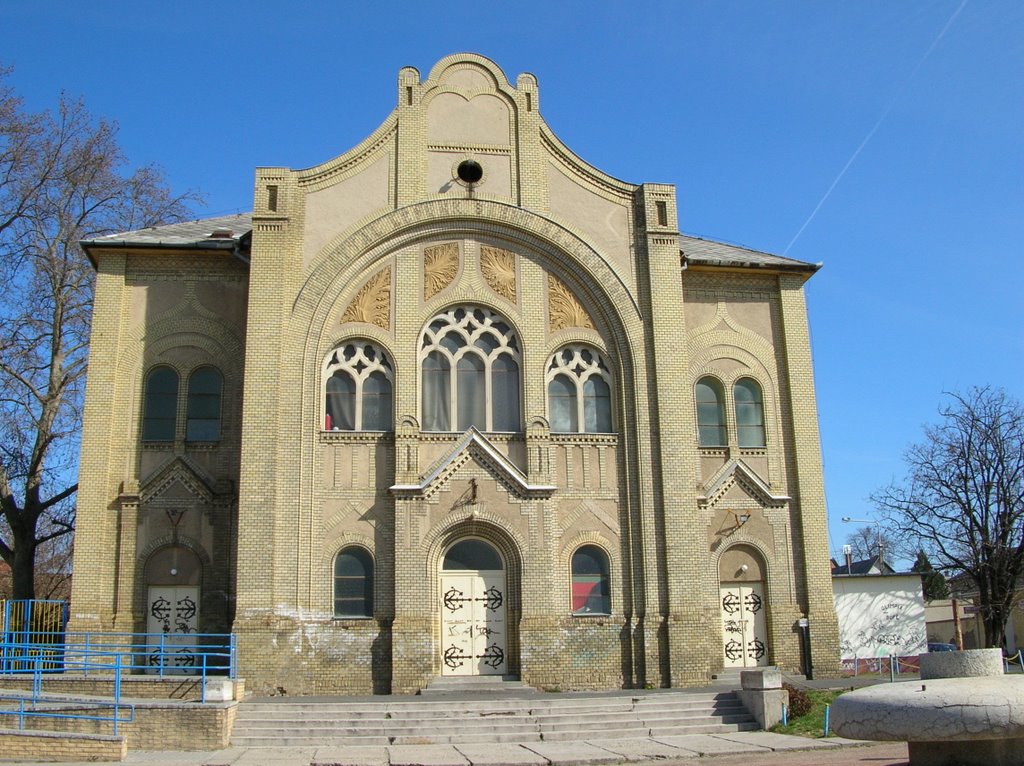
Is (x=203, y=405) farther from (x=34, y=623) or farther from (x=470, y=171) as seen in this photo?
(x=470, y=171)

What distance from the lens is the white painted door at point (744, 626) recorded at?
2503 centimetres

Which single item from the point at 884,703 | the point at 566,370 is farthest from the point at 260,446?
the point at 884,703

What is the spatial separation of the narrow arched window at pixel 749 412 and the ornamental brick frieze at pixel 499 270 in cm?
652

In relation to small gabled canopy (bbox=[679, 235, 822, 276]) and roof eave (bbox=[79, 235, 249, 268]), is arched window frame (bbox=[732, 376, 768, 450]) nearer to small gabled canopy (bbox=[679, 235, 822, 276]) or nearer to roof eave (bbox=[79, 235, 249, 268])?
small gabled canopy (bbox=[679, 235, 822, 276])

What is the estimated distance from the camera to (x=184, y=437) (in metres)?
24.4

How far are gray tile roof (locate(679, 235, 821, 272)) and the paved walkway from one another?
12672 millimetres

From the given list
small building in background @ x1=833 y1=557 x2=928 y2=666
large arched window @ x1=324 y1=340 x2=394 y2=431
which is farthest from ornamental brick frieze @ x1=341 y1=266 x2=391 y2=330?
small building in background @ x1=833 y1=557 x2=928 y2=666

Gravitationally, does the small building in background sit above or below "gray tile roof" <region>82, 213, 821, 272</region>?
below

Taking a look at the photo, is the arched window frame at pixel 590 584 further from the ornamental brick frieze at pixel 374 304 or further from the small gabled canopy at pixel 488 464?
the ornamental brick frieze at pixel 374 304

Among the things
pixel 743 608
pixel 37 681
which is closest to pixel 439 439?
pixel 743 608

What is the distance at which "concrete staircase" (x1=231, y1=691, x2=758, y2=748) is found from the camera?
18.4 meters

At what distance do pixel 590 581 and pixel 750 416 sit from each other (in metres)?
6.46

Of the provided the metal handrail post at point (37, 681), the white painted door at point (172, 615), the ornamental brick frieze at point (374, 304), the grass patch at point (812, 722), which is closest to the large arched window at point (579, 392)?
the ornamental brick frieze at point (374, 304)

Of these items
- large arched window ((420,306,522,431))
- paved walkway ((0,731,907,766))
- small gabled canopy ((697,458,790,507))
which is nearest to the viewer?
paved walkway ((0,731,907,766))
